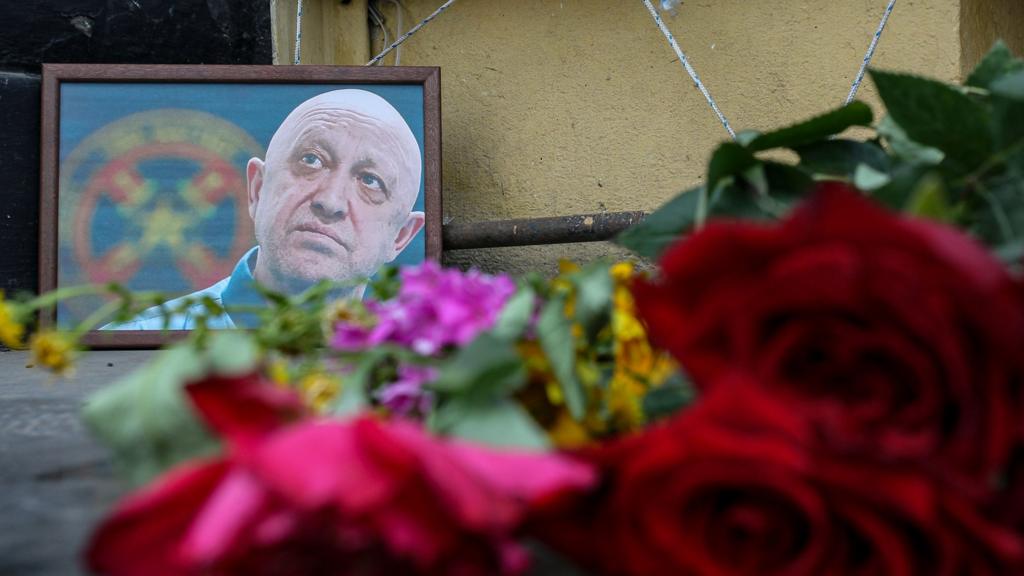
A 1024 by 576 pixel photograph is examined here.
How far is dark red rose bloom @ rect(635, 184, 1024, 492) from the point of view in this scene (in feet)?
0.82

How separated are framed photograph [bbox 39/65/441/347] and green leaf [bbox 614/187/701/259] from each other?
1.36 meters

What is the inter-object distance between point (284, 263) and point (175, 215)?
23 cm

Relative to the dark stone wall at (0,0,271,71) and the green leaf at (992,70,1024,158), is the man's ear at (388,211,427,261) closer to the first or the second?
the dark stone wall at (0,0,271,71)

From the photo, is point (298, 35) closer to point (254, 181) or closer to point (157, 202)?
point (254, 181)

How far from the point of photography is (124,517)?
0.84ft

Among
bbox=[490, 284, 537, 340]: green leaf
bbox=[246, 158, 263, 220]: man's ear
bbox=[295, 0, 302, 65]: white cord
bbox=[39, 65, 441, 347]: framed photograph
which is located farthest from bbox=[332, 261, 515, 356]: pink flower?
bbox=[295, 0, 302, 65]: white cord

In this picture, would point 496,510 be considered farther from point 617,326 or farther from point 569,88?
point 569,88

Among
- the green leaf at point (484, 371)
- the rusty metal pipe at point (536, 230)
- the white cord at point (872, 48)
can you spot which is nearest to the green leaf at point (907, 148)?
the green leaf at point (484, 371)

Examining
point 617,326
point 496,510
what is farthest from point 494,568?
point 617,326

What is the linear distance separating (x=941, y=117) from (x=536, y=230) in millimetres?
1352

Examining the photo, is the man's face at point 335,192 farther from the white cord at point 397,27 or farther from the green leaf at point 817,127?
Result: the green leaf at point 817,127

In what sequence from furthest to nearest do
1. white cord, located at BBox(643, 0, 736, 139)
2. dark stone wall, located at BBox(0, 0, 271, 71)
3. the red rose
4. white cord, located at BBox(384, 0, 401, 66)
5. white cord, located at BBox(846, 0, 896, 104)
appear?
white cord, located at BBox(384, 0, 401, 66)
dark stone wall, located at BBox(0, 0, 271, 71)
white cord, located at BBox(643, 0, 736, 139)
white cord, located at BBox(846, 0, 896, 104)
the red rose

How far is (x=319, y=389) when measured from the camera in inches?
15.4

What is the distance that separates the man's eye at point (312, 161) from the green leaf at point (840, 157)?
1.45m
